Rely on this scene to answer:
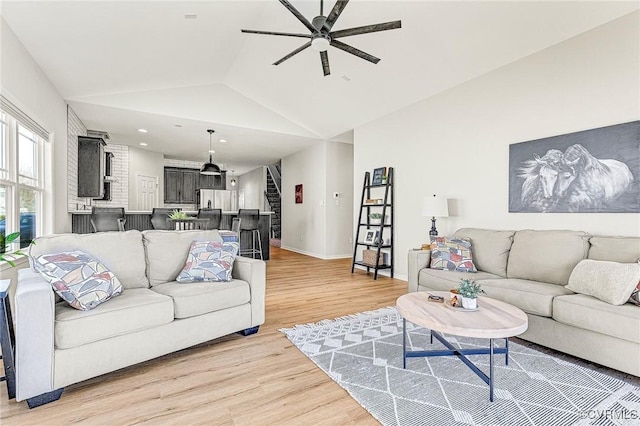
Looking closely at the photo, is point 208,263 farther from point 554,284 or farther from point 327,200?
point 327,200

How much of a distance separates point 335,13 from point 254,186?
964cm

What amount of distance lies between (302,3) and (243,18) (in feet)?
2.42

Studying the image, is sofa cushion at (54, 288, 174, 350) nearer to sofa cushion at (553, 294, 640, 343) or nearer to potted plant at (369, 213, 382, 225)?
sofa cushion at (553, 294, 640, 343)

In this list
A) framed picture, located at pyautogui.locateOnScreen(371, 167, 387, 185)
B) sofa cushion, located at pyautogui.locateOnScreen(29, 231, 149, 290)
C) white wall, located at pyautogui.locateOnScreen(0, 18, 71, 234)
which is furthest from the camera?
framed picture, located at pyautogui.locateOnScreen(371, 167, 387, 185)

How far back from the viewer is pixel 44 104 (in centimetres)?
359

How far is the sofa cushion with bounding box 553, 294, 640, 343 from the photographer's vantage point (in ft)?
6.41

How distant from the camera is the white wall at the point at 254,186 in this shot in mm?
11039

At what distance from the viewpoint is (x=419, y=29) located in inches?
132

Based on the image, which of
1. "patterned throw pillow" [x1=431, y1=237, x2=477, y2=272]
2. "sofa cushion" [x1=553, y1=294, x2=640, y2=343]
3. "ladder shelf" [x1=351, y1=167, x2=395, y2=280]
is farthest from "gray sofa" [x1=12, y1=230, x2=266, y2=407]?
"ladder shelf" [x1=351, y1=167, x2=395, y2=280]

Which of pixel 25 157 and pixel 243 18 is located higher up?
pixel 243 18


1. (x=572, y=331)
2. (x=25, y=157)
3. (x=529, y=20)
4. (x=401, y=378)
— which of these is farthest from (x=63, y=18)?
(x=572, y=331)

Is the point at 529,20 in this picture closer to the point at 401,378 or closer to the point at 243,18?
the point at 243,18

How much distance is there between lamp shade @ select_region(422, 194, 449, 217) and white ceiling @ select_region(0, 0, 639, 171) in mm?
1535

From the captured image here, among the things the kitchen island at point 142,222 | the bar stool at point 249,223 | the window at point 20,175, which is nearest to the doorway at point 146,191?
the kitchen island at point 142,222
